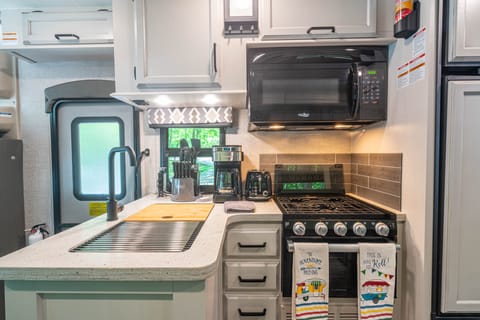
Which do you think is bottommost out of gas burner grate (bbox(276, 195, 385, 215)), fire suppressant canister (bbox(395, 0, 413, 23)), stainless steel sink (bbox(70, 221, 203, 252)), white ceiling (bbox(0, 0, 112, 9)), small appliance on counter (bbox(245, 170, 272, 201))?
gas burner grate (bbox(276, 195, 385, 215))

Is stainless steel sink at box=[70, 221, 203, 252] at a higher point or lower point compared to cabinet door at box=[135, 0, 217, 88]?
lower

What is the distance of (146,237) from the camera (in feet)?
3.13

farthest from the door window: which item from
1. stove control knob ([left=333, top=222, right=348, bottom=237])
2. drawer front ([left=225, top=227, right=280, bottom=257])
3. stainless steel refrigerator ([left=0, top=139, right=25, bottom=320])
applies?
stove control knob ([left=333, top=222, right=348, bottom=237])

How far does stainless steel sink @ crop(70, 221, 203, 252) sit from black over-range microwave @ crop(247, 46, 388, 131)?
0.76 m

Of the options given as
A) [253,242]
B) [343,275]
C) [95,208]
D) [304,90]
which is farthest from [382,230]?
[95,208]

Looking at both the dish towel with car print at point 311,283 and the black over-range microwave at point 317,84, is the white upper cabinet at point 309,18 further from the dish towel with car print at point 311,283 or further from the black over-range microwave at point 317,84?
the dish towel with car print at point 311,283

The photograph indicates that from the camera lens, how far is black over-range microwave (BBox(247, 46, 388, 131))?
4.64 ft

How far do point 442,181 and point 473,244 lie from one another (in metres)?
0.31

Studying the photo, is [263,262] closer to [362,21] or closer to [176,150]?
[176,150]

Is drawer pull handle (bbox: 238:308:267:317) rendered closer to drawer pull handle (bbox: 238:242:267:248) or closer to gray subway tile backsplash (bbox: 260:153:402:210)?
drawer pull handle (bbox: 238:242:267:248)

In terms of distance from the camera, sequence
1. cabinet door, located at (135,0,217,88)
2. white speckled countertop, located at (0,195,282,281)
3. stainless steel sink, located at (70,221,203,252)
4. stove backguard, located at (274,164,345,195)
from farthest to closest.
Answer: stove backguard, located at (274,164,345,195)
cabinet door, located at (135,0,217,88)
stainless steel sink, located at (70,221,203,252)
white speckled countertop, located at (0,195,282,281)

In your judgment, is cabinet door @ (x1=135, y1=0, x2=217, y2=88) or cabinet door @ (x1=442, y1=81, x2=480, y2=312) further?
cabinet door @ (x1=135, y1=0, x2=217, y2=88)

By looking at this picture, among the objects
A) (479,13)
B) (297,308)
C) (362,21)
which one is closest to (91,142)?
(297,308)

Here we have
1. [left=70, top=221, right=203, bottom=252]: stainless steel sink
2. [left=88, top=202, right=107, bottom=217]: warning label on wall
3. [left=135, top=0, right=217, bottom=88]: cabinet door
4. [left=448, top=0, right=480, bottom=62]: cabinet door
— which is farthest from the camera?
[left=88, top=202, right=107, bottom=217]: warning label on wall
